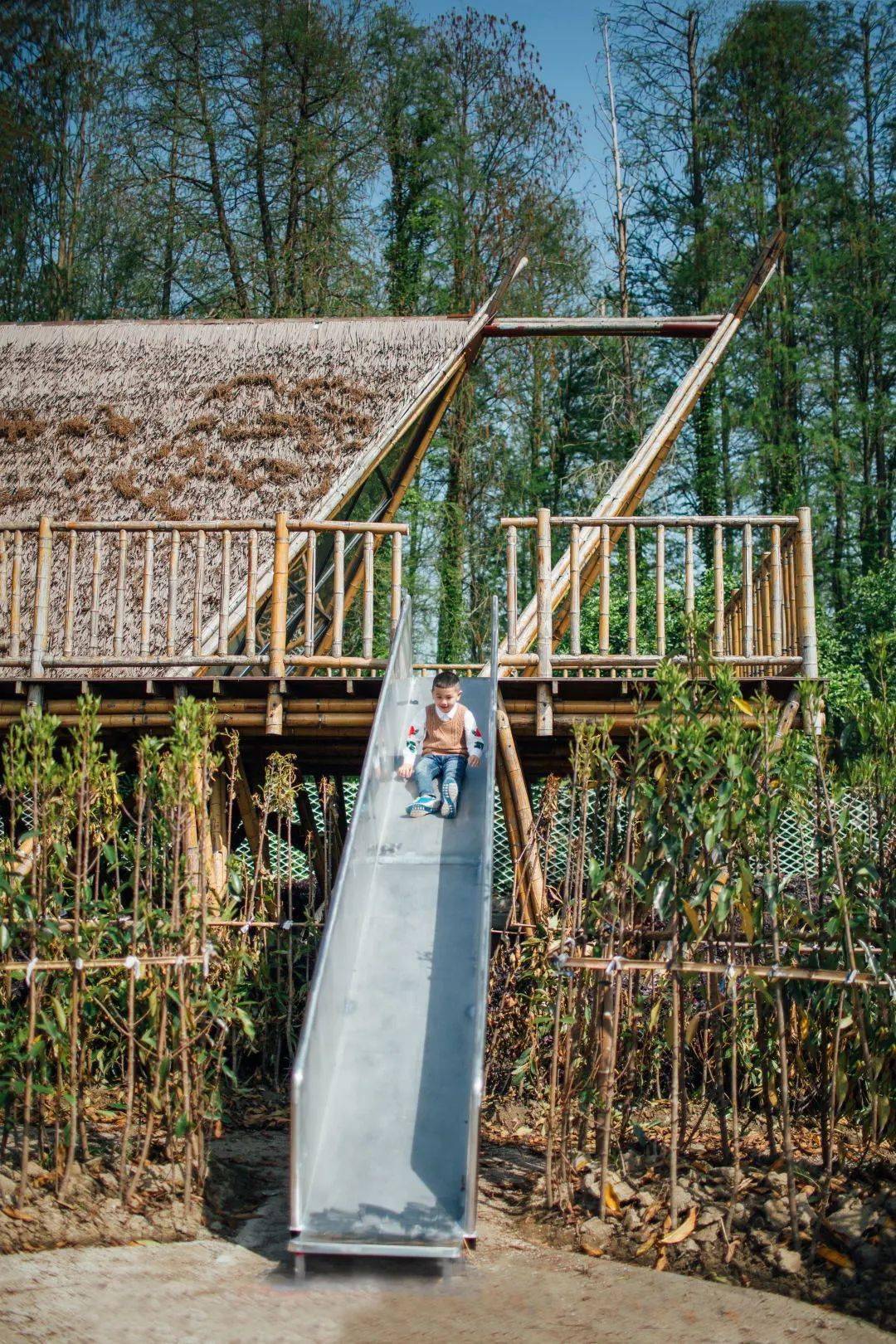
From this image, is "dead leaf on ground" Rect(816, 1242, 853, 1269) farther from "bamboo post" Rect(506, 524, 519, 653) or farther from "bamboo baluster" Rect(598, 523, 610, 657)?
"bamboo post" Rect(506, 524, 519, 653)

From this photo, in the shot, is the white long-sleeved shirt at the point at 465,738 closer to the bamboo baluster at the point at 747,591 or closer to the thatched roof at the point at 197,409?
the bamboo baluster at the point at 747,591

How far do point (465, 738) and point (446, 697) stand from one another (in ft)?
1.08

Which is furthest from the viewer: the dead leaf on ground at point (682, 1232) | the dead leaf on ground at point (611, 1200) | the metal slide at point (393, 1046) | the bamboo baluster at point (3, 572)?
the bamboo baluster at point (3, 572)

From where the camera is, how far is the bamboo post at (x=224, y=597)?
7.45 m

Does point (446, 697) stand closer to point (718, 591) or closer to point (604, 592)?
point (604, 592)

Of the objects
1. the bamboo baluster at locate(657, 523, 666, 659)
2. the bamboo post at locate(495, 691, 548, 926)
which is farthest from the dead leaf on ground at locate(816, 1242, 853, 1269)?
the bamboo baluster at locate(657, 523, 666, 659)

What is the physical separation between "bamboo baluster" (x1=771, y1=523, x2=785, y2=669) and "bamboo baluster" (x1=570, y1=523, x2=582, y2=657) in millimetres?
1097

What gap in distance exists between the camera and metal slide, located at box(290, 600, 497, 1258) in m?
4.50

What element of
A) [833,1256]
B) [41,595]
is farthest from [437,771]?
[833,1256]

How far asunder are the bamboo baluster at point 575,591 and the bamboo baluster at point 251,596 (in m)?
1.82

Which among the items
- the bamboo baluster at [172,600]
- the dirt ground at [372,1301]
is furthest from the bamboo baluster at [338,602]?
the dirt ground at [372,1301]

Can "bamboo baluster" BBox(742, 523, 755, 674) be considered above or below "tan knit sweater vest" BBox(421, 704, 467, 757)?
above

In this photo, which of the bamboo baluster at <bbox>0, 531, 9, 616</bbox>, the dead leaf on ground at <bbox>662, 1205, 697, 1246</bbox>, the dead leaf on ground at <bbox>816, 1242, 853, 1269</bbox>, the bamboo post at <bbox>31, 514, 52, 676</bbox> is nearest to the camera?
the dead leaf on ground at <bbox>816, 1242, 853, 1269</bbox>

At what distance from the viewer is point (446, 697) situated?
7895 millimetres
